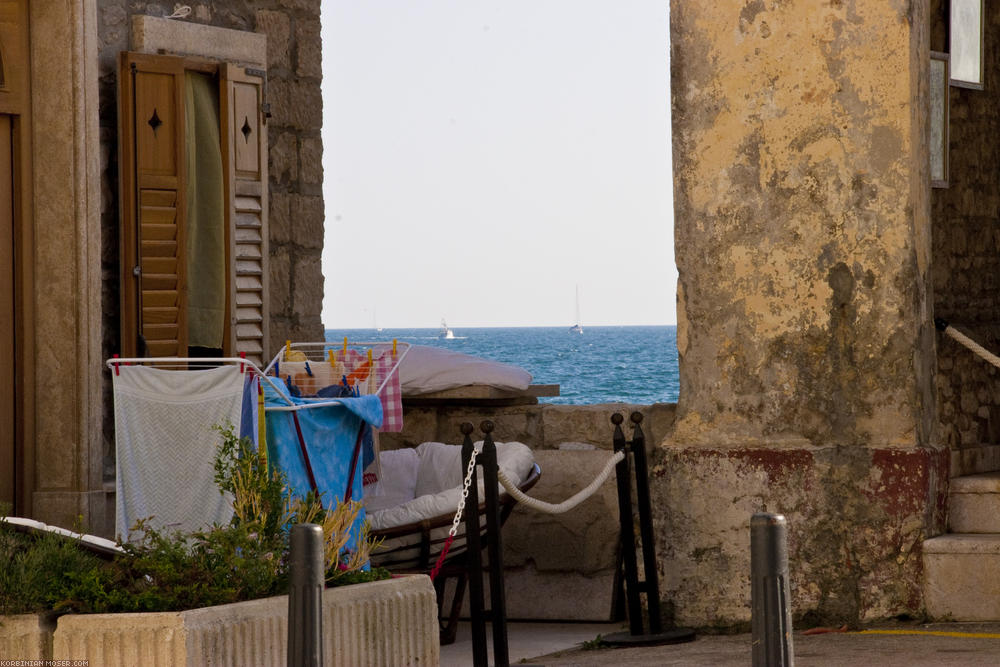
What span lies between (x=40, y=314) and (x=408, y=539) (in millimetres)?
2329

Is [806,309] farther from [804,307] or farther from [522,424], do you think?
[522,424]

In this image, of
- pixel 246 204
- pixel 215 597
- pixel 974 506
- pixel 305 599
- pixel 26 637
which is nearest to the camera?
pixel 305 599

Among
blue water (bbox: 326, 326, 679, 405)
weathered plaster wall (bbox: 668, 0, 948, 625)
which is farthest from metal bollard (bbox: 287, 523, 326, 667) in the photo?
blue water (bbox: 326, 326, 679, 405)

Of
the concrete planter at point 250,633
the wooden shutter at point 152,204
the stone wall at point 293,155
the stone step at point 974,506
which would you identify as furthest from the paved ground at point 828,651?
the stone wall at point 293,155

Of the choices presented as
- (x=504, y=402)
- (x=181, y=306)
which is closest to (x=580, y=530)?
(x=504, y=402)

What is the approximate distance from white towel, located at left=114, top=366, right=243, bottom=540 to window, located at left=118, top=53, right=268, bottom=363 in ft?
5.97

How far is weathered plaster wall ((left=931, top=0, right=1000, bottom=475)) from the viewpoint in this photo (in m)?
8.00

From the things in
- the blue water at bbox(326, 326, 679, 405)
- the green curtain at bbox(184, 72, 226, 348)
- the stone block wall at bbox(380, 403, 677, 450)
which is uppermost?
the green curtain at bbox(184, 72, 226, 348)

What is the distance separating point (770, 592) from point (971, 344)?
3.56 m

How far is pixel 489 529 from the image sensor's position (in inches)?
263

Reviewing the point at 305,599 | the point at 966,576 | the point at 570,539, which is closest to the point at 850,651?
the point at 966,576

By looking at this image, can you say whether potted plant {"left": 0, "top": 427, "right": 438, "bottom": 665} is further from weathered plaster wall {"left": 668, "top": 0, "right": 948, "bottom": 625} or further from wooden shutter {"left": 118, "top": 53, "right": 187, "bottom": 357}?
wooden shutter {"left": 118, "top": 53, "right": 187, "bottom": 357}

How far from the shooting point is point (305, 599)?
14.0 ft

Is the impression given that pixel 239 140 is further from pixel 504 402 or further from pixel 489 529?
pixel 489 529
